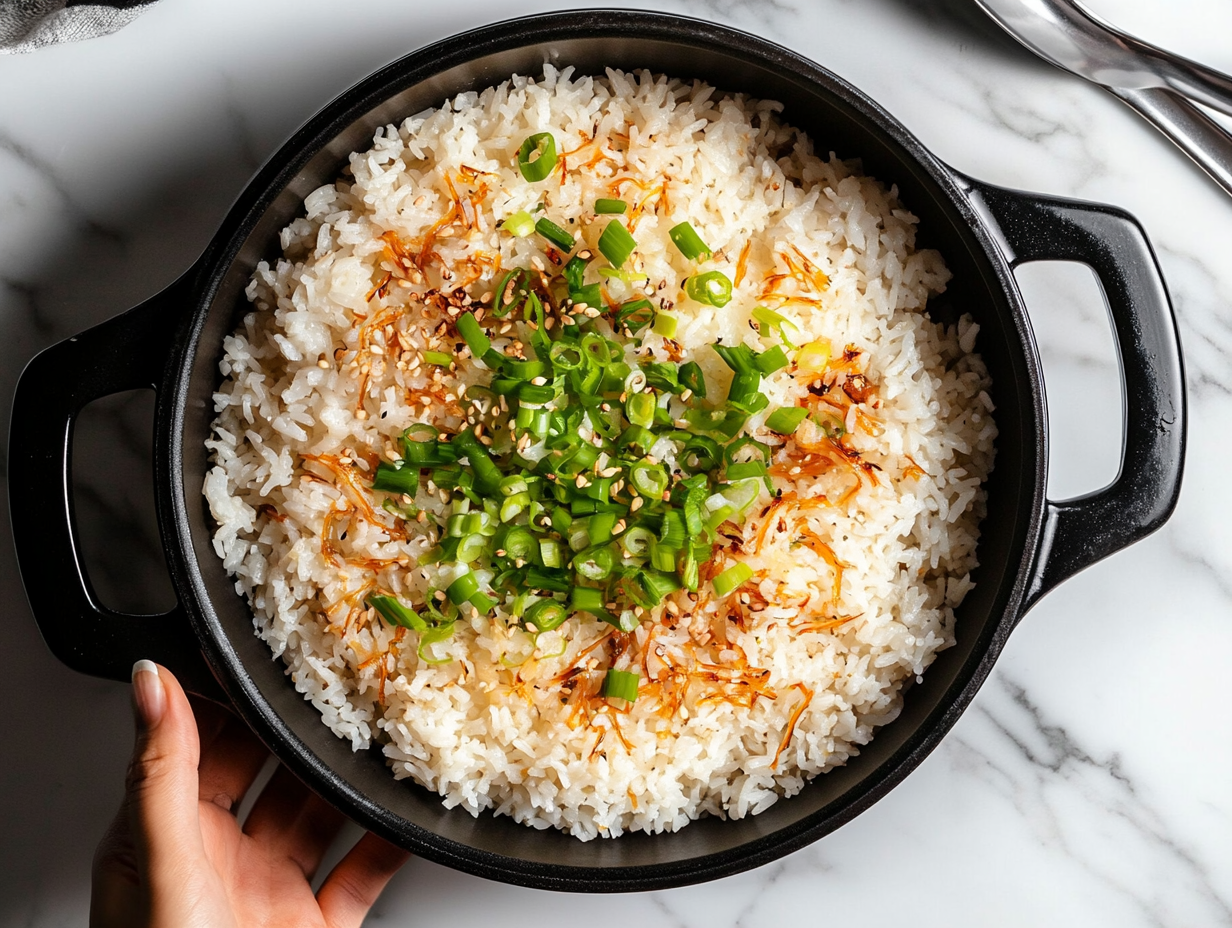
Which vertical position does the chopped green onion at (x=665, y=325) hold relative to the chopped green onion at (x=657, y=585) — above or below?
above

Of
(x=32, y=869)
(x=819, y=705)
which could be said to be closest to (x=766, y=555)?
(x=819, y=705)

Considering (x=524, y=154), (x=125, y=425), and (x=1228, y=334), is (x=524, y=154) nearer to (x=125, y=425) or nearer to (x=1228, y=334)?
(x=125, y=425)

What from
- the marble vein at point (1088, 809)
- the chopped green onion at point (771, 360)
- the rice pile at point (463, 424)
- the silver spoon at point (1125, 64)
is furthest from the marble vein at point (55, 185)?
the marble vein at point (1088, 809)

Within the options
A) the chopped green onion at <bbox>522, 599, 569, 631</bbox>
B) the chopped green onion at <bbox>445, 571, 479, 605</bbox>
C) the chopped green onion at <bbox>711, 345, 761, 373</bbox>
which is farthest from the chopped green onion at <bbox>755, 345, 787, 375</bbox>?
the chopped green onion at <bbox>445, 571, 479, 605</bbox>

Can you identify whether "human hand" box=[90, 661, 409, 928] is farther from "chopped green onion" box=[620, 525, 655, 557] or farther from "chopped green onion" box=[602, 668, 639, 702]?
"chopped green onion" box=[620, 525, 655, 557]

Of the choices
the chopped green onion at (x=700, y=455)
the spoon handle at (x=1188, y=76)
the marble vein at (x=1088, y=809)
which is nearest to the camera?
the chopped green onion at (x=700, y=455)

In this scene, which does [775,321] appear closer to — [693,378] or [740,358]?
[740,358]

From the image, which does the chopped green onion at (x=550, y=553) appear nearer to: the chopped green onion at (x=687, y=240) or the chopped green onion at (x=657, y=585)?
the chopped green onion at (x=657, y=585)

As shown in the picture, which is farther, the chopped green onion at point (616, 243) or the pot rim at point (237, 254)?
the chopped green onion at point (616, 243)
